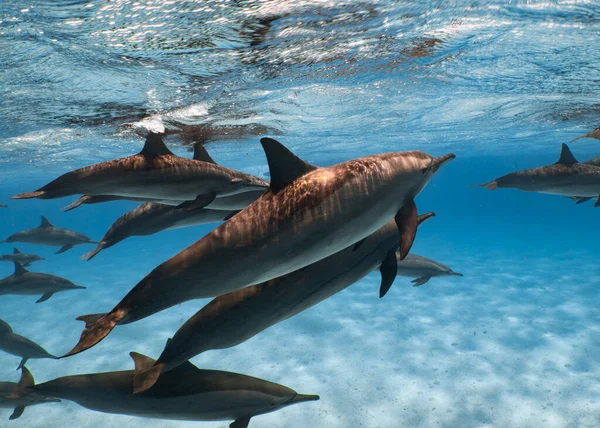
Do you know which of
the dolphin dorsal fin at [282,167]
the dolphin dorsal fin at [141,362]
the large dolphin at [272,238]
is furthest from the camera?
the dolphin dorsal fin at [141,362]

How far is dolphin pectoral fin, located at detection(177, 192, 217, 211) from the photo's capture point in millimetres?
4662

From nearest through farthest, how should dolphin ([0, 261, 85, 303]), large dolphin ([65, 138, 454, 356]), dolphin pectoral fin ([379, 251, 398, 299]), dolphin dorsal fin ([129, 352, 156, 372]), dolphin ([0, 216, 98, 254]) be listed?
1. large dolphin ([65, 138, 454, 356])
2. dolphin pectoral fin ([379, 251, 398, 299])
3. dolphin dorsal fin ([129, 352, 156, 372])
4. dolphin ([0, 261, 85, 303])
5. dolphin ([0, 216, 98, 254])

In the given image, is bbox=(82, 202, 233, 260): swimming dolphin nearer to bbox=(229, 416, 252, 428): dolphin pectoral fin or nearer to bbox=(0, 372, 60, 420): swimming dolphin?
bbox=(0, 372, 60, 420): swimming dolphin

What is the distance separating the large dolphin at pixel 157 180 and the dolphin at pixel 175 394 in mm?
1970

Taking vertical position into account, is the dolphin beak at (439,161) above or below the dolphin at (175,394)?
above

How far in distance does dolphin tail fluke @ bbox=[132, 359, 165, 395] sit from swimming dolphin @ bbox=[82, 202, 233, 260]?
9.55 feet

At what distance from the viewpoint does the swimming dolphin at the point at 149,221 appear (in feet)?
21.9

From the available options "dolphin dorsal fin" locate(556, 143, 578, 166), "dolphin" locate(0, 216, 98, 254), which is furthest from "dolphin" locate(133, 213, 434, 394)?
"dolphin" locate(0, 216, 98, 254)

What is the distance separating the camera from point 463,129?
86.0 feet

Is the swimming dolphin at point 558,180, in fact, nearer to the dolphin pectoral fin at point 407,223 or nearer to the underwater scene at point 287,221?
the underwater scene at point 287,221

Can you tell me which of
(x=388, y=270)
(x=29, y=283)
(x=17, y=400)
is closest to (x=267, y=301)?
(x=388, y=270)

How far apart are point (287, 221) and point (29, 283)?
417 inches

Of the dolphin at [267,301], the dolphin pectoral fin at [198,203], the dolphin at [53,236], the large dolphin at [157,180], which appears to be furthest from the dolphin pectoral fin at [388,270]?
the dolphin at [53,236]

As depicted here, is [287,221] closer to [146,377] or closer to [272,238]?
[272,238]
